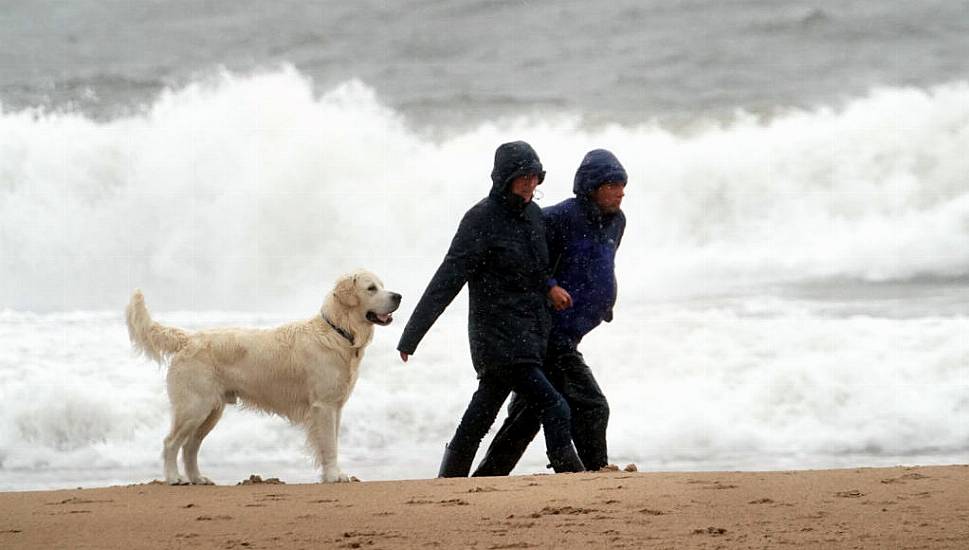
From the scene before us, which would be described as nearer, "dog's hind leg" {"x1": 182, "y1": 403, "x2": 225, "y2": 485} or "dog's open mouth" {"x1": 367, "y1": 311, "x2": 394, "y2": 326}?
"dog's open mouth" {"x1": 367, "y1": 311, "x2": 394, "y2": 326}

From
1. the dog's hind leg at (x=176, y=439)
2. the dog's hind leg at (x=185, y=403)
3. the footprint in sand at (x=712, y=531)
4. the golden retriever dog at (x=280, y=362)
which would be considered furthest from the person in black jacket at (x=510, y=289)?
the footprint in sand at (x=712, y=531)

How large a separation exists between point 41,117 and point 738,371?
14.9m

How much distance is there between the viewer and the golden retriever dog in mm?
8500

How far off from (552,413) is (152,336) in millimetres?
2601

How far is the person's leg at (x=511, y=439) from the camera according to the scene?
8.36 meters

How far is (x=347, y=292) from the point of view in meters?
8.58

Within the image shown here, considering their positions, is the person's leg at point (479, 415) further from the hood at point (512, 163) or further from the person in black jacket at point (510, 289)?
the hood at point (512, 163)

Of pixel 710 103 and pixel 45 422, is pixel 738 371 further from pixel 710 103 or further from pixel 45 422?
pixel 710 103

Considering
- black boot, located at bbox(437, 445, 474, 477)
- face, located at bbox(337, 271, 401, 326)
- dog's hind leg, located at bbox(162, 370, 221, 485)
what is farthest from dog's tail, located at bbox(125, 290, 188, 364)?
Result: black boot, located at bbox(437, 445, 474, 477)

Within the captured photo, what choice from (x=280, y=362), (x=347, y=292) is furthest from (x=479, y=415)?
(x=280, y=362)

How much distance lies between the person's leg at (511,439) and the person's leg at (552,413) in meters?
0.41

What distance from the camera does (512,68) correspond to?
25641mm

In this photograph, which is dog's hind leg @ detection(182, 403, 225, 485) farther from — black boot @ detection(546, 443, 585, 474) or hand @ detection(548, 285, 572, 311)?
hand @ detection(548, 285, 572, 311)

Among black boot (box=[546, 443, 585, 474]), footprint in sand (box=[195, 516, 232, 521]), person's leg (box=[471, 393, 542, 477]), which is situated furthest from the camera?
person's leg (box=[471, 393, 542, 477])
